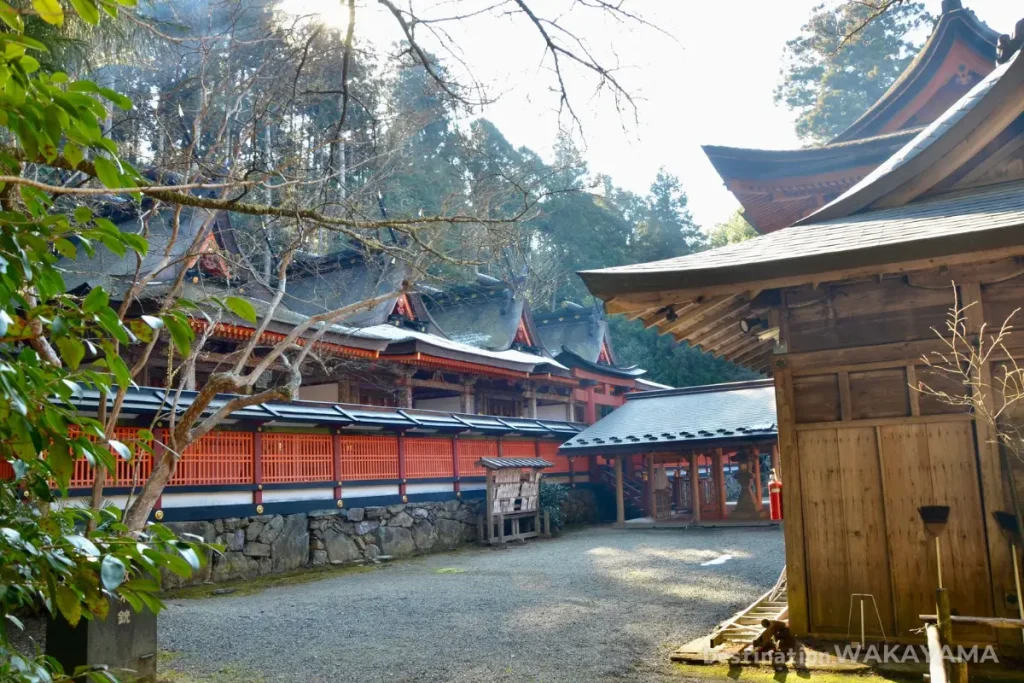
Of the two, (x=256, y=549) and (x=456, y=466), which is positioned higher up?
(x=456, y=466)

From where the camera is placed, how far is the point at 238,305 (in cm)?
189

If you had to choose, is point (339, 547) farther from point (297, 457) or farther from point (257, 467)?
point (257, 467)

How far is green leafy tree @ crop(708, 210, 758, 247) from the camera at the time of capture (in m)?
45.9

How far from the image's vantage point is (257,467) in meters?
12.9

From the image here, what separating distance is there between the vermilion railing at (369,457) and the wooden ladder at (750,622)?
8505mm

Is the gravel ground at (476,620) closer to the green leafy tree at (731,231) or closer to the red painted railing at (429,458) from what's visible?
the red painted railing at (429,458)

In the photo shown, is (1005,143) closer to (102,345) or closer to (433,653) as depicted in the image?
(433,653)

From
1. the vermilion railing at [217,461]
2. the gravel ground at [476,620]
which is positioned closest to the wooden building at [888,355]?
the gravel ground at [476,620]

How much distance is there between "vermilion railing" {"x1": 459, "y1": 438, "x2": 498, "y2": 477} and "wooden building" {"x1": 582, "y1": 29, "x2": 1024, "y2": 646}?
11.9 meters

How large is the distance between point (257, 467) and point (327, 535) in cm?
199

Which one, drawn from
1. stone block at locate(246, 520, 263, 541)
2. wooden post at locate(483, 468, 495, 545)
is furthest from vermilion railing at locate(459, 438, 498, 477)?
stone block at locate(246, 520, 263, 541)

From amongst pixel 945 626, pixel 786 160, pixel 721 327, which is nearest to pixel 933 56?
pixel 786 160

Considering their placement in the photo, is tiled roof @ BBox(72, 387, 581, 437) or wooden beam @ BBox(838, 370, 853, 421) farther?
tiled roof @ BBox(72, 387, 581, 437)

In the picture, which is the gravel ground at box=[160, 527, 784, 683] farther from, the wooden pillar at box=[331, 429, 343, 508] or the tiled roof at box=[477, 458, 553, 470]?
the tiled roof at box=[477, 458, 553, 470]
